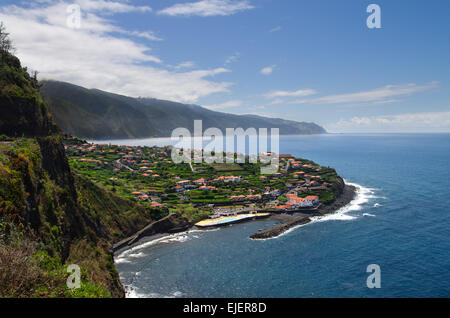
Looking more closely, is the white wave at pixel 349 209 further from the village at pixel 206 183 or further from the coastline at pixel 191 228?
the village at pixel 206 183

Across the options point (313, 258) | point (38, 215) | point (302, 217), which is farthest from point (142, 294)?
point (302, 217)

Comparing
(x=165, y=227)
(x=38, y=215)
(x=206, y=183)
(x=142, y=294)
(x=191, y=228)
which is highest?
(x=38, y=215)

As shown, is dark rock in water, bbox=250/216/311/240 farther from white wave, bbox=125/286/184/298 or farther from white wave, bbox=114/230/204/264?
white wave, bbox=125/286/184/298

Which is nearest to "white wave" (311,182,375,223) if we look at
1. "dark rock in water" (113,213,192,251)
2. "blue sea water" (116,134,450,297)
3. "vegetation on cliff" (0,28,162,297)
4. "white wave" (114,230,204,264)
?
"blue sea water" (116,134,450,297)

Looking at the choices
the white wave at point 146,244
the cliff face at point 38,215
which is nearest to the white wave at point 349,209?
the white wave at point 146,244

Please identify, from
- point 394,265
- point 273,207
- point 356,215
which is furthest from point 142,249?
point 356,215

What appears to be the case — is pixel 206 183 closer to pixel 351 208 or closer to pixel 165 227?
pixel 165 227
